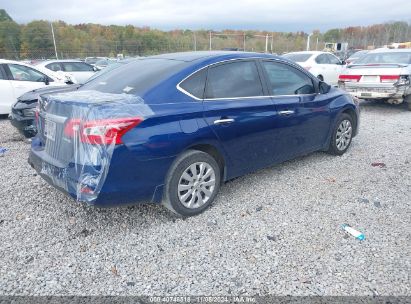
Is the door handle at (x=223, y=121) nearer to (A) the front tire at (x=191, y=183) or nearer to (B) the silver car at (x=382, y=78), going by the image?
(A) the front tire at (x=191, y=183)

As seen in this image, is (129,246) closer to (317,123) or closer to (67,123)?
(67,123)

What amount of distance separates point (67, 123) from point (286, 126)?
2.54 meters

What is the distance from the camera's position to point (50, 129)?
321 cm

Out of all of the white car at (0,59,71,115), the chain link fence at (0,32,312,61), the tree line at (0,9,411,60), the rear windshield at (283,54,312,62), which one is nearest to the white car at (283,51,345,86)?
the rear windshield at (283,54,312,62)

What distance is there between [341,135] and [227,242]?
3134 mm

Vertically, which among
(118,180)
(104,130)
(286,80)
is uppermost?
(286,80)

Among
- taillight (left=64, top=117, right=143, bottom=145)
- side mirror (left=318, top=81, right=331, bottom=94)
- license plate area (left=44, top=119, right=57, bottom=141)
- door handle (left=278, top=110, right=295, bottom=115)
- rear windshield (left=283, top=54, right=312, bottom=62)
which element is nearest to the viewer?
taillight (left=64, top=117, right=143, bottom=145)

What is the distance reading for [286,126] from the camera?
4.14 metres

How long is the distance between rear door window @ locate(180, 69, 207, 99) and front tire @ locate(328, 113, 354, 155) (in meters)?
2.62

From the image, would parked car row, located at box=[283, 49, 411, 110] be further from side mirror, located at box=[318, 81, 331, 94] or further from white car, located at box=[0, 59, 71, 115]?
white car, located at box=[0, 59, 71, 115]

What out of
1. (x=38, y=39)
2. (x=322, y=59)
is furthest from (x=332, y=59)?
(x=38, y=39)

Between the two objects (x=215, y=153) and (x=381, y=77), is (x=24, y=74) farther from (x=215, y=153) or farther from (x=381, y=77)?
(x=381, y=77)

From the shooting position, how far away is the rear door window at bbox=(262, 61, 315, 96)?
13.3ft

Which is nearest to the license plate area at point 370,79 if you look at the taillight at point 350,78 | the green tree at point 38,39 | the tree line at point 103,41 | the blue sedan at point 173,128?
the taillight at point 350,78
